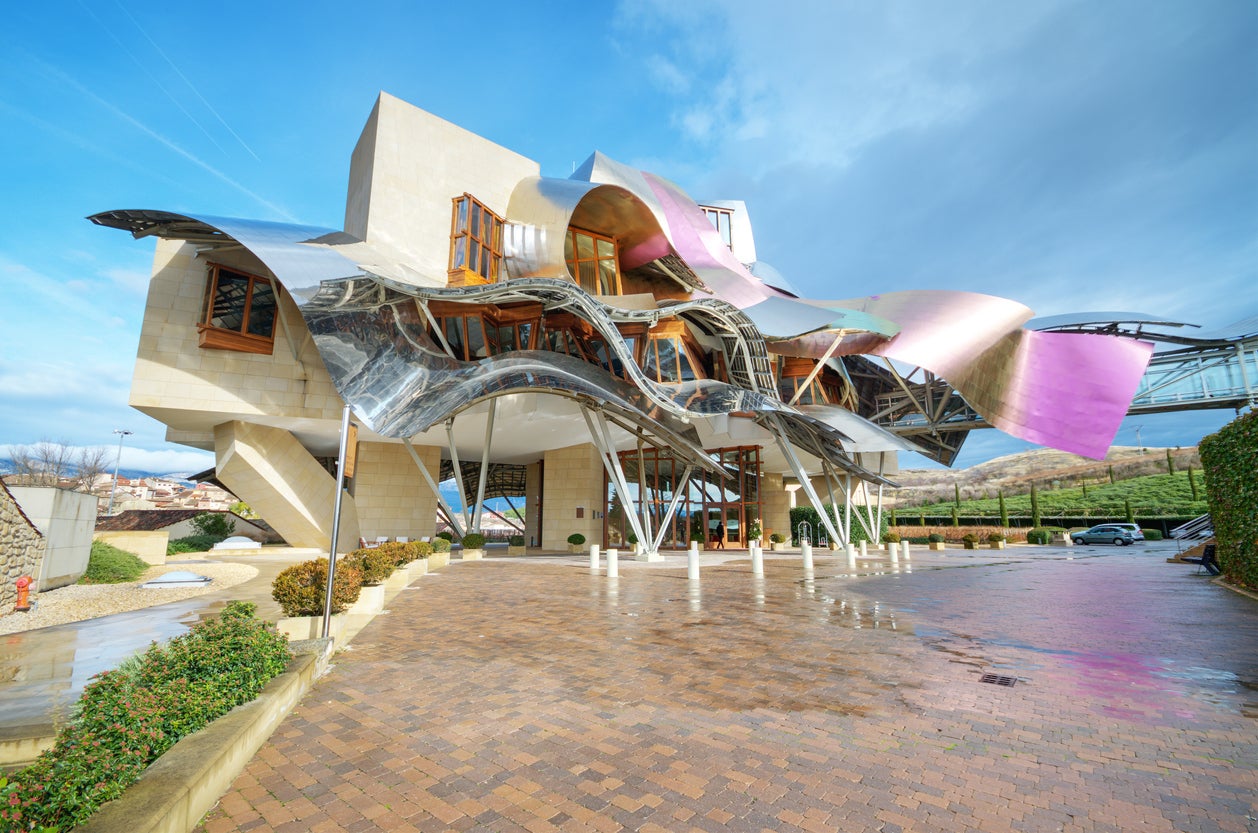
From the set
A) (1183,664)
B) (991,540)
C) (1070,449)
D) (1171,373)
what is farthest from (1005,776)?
(1171,373)

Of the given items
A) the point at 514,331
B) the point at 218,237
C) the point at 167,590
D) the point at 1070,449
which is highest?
the point at 218,237

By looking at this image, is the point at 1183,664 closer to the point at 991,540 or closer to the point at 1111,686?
the point at 1111,686

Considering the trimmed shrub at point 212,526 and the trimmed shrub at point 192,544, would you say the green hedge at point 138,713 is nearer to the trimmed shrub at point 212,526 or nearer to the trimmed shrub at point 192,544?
the trimmed shrub at point 192,544

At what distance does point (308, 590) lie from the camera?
22.4 ft

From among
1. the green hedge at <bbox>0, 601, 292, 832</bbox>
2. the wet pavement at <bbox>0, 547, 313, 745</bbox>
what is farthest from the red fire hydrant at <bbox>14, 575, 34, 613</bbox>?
the green hedge at <bbox>0, 601, 292, 832</bbox>

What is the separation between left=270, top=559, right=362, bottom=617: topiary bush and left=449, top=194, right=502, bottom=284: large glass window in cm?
2016

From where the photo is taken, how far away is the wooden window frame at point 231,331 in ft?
68.7

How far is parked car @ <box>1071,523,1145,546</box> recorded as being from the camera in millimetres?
33969

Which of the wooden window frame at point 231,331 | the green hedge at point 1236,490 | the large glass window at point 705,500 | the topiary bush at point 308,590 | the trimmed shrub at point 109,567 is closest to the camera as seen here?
the topiary bush at point 308,590

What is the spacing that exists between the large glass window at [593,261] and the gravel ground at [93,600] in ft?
65.4

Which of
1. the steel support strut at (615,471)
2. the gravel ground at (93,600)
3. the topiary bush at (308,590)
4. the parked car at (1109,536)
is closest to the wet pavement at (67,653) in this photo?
the gravel ground at (93,600)

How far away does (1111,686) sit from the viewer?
5219 millimetres

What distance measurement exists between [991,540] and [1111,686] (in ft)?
97.6

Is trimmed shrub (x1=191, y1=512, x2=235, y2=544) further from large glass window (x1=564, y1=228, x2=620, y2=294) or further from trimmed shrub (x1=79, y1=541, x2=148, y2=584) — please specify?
large glass window (x1=564, y1=228, x2=620, y2=294)
